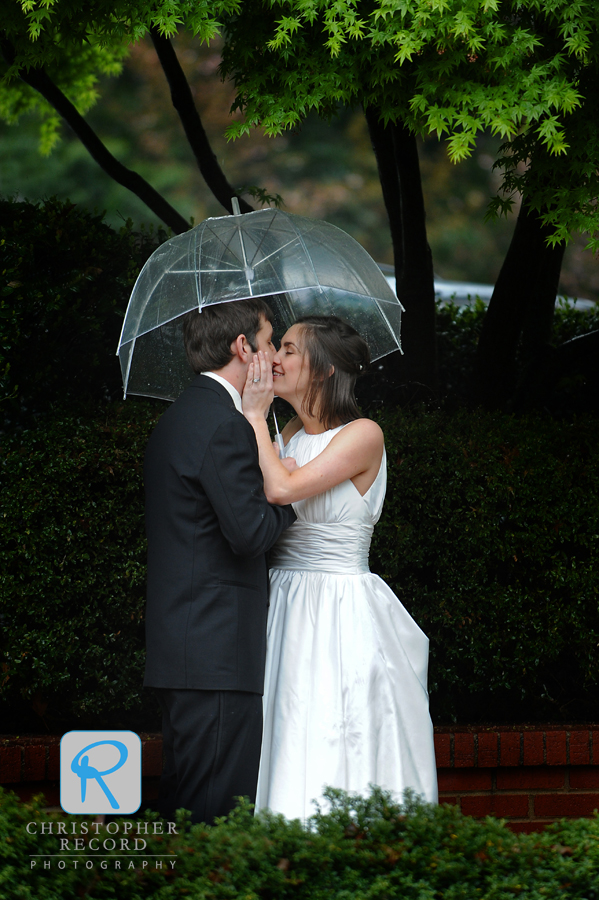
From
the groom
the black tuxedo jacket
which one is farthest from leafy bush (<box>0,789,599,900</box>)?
the black tuxedo jacket

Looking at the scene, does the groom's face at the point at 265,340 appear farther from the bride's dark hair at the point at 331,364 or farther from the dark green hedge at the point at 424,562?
the dark green hedge at the point at 424,562

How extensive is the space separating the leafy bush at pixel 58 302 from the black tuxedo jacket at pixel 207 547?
172 centimetres

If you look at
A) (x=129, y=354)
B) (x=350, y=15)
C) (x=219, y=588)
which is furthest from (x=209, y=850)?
(x=350, y=15)

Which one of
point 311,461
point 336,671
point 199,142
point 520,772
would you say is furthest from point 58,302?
point 520,772

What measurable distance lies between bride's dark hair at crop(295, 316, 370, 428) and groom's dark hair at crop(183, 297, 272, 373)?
0.28 meters

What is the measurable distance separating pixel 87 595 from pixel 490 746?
6.75 feet

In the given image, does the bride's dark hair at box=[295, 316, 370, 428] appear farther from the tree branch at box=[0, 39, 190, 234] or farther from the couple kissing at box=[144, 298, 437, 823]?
the tree branch at box=[0, 39, 190, 234]

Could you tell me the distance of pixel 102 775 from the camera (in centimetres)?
219

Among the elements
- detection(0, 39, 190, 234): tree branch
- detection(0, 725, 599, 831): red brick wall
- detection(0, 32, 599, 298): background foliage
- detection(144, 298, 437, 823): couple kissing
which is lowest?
detection(0, 725, 599, 831): red brick wall

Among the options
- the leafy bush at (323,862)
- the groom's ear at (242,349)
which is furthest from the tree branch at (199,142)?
the leafy bush at (323,862)

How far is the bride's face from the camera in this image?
3111 mm

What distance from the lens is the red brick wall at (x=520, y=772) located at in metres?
4.00

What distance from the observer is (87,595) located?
3.91 m

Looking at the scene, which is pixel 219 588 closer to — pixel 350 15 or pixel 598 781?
pixel 350 15
